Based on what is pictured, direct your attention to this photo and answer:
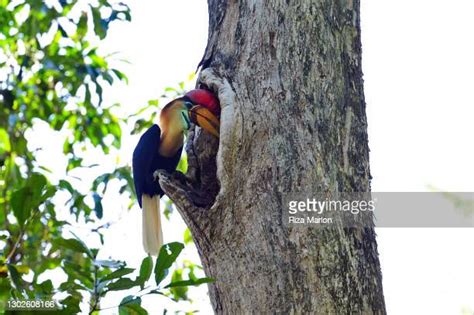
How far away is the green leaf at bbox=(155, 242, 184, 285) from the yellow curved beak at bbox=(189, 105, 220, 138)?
562mm

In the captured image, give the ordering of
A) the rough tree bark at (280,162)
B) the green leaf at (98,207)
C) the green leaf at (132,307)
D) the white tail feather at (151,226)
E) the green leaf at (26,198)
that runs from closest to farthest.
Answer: the green leaf at (26,198) < the green leaf at (132,307) < the rough tree bark at (280,162) < the white tail feather at (151,226) < the green leaf at (98,207)

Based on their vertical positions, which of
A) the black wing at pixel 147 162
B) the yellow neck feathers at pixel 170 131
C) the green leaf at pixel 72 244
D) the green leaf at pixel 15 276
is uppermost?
the yellow neck feathers at pixel 170 131

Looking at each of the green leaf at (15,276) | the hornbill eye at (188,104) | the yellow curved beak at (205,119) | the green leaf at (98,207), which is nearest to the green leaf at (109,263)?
the green leaf at (15,276)

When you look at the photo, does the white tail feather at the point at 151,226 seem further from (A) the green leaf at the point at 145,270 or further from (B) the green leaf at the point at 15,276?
(B) the green leaf at the point at 15,276

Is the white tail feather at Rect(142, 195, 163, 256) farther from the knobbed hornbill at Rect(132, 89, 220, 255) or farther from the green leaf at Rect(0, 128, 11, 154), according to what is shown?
the green leaf at Rect(0, 128, 11, 154)

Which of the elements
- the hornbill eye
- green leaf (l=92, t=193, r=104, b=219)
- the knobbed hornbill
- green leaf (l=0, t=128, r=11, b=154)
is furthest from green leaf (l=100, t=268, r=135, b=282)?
green leaf (l=0, t=128, r=11, b=154)

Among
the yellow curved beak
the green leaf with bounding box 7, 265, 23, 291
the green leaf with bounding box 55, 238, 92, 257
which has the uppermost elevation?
the yellow curved beak

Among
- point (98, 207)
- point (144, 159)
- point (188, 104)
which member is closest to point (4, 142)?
point (98, 207)

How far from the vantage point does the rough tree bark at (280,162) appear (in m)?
1.88

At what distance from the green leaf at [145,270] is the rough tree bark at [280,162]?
0.25 meters

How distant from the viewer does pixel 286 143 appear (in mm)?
2025

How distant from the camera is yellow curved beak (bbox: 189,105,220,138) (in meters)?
2.34

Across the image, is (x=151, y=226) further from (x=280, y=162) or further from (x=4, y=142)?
(x=280, y=162)

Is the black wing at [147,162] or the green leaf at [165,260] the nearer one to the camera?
the green leaf at [165,260]
